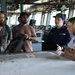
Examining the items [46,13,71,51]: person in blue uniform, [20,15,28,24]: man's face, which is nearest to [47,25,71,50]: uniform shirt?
[46,13,71,51]: person in blue uniform

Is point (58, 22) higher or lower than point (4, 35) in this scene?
higher

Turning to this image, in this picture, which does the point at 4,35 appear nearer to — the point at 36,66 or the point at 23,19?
the point at 23,19

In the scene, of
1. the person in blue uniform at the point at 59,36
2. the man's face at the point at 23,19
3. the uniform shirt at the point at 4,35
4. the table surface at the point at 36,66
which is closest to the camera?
the table surface at the point at 36,66

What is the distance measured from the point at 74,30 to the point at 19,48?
579mm

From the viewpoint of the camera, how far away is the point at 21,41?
2672 mm

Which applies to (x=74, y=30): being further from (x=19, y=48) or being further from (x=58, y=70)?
(x=58, y=70)

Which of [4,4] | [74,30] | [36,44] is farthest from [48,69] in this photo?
[4,4]

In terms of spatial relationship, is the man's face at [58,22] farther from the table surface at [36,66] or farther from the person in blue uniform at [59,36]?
the table surface at [36,66]

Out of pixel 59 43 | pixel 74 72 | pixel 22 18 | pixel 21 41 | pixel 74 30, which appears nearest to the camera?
pixel 74 72

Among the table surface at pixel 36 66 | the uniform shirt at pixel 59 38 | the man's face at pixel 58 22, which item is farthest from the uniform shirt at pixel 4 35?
the table surface at pixel 36 66

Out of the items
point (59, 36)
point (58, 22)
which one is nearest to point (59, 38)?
point (59, 36)

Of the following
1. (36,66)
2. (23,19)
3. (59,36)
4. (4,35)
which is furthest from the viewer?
(23,19)

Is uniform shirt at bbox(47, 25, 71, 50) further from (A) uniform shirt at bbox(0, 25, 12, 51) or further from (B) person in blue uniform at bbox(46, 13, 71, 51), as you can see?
(A) uniform shirt at bbox(0, 25, 12, 51)

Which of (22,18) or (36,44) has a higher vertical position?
(22,18)
